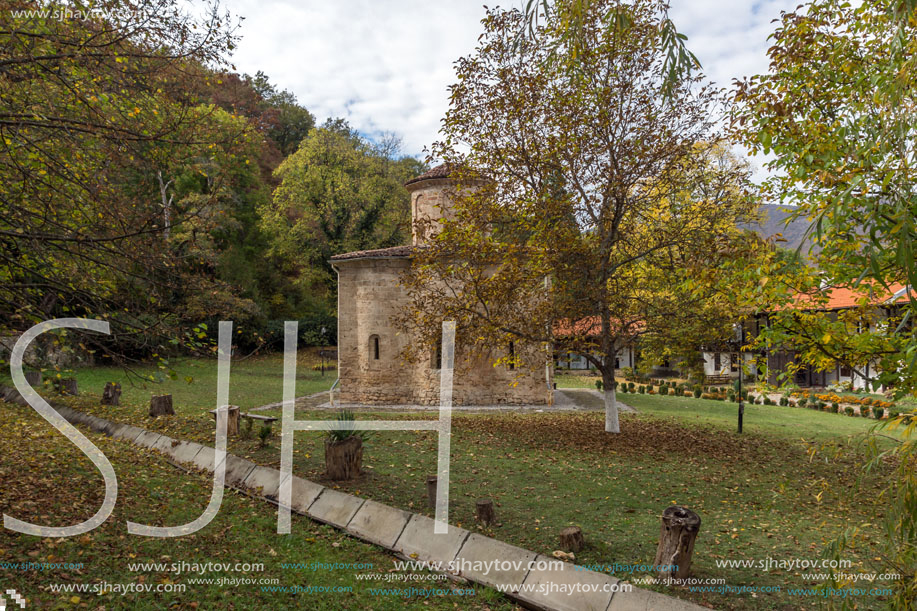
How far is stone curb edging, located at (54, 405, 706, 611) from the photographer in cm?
439

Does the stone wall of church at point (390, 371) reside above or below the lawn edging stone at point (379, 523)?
above

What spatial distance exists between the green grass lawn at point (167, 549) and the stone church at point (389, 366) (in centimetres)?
965

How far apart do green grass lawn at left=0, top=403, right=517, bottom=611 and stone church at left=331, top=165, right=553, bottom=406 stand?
9654 millimetres

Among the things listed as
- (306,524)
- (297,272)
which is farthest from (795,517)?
(297,272)

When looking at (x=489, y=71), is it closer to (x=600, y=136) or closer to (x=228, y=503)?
(x=600, y=136)

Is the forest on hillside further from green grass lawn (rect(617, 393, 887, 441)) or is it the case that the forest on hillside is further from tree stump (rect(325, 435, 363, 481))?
green grass lawn (rect(617, 393, 887, 441))

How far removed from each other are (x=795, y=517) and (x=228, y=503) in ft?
23.9

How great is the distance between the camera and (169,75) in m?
6.14

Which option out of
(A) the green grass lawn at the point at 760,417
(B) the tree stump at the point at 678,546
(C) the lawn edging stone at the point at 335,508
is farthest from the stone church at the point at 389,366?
(B) the tree stump at the point at 678,546

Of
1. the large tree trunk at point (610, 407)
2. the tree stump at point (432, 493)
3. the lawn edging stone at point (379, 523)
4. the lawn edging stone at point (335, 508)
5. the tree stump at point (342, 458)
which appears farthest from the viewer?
the large tree trunk at point (610, 407)

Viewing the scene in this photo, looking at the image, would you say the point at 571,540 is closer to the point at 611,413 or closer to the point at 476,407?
the point at 611,413

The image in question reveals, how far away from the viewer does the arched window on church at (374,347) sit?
662 inches

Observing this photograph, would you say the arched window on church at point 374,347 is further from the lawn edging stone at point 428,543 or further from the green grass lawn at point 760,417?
the lawn edging stone at point 428,543

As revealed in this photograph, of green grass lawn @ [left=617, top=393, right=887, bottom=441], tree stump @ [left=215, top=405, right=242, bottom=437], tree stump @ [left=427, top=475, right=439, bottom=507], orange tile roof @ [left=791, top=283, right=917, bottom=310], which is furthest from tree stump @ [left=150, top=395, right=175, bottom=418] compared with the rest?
green grass lawn @ [left=617, top=393, right=887, bottom=441]
